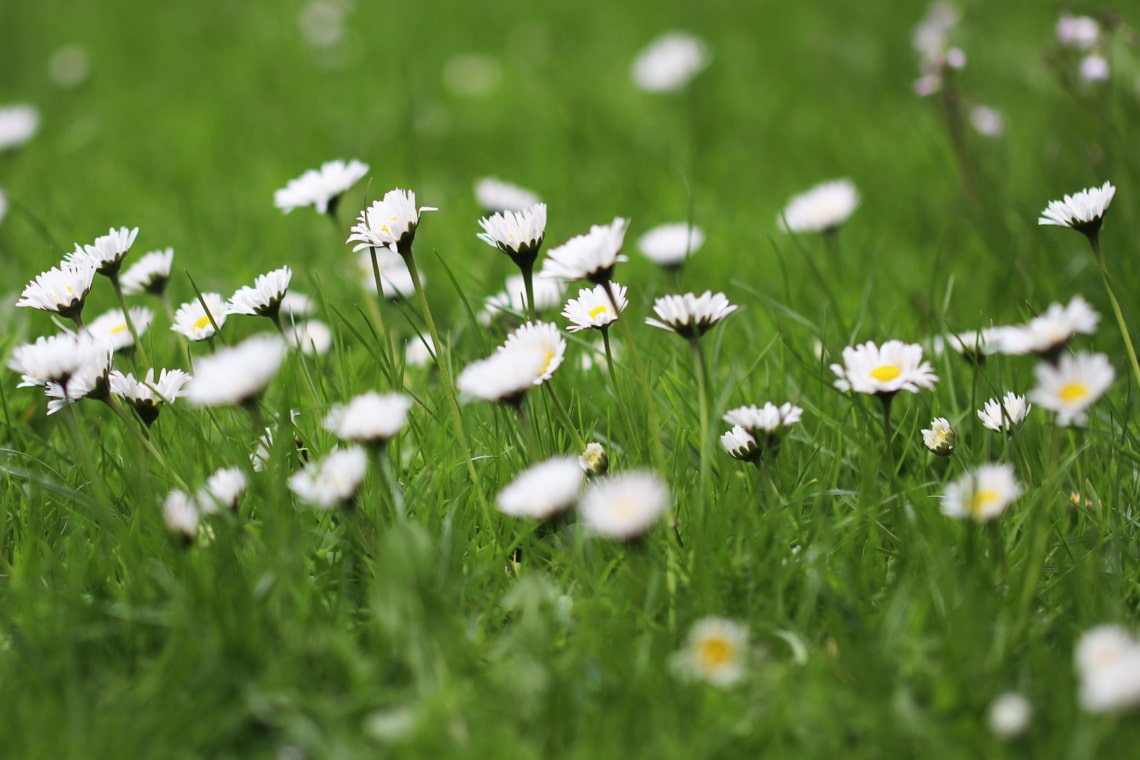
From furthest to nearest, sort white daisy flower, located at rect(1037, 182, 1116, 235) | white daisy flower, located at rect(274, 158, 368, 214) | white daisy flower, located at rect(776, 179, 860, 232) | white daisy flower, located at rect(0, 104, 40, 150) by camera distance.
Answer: white daisy flower, located at rect(0, 104, 40, 150) → white daisy flower, located at rect(776, 179, 860, 232) → white daisy flower, located at rect(274, 158, 368, 214) → white daisy flower, located at rect(1037, 182, 1116, 235)

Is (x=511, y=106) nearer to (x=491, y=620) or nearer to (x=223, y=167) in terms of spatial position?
(x=223, y=167)

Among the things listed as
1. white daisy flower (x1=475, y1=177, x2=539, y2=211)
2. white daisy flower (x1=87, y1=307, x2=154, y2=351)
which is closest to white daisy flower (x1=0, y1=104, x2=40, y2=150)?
white daisy flower (x1=87, y1=307, x2=154, y2=351)

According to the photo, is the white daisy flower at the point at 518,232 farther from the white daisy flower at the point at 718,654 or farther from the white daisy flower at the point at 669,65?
the white daisy flower at the point at 669,65

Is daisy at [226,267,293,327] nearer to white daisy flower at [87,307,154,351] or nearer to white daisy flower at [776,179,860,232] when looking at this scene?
white daisy flower at [87,307,154,351]

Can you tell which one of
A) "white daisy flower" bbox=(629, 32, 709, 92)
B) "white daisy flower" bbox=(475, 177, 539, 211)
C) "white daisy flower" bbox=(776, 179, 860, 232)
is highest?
"white daisy flower" bbox=(629, 32, 709, 92)

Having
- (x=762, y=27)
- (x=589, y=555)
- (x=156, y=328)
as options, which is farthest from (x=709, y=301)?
(x=762, y=27)

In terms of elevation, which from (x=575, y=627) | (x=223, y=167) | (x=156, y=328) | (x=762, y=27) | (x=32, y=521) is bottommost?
(x=575, y=627)
